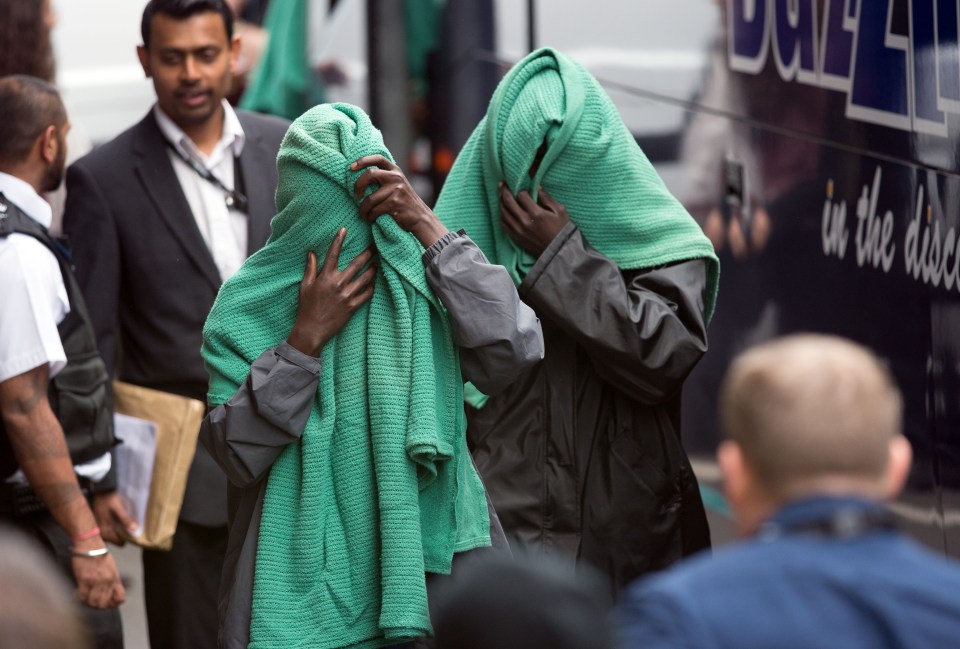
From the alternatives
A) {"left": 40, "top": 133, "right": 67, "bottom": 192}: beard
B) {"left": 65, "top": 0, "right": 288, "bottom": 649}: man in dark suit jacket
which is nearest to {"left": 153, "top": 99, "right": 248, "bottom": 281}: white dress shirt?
{"left": 65, "top": 0, "right": 288, "bottom": 649}: man in dark suit jacket

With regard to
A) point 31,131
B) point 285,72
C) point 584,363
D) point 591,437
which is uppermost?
point 31,131

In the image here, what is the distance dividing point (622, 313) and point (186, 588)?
5.32 ft

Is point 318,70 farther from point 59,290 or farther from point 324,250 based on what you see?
point 324,250

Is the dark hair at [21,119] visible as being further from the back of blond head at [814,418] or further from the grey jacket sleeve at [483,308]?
the back of blond head at [814,418]

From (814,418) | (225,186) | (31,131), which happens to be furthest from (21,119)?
(814,418)

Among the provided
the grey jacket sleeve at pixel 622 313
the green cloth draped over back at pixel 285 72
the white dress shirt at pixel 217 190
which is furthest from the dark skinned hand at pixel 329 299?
the green cloth draped over back at pixel 285 72

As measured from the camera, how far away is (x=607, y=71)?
5.97 m

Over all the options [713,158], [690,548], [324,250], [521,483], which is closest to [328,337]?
[324,250]

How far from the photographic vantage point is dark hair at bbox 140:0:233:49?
4844 millimetres

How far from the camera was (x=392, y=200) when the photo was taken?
3.27 metres

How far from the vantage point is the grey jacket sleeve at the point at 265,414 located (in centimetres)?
321

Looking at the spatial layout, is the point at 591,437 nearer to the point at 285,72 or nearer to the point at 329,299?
the point at 329,299

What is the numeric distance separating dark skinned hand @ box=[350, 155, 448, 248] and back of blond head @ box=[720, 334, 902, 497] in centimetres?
137

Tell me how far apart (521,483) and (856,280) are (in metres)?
1.13
